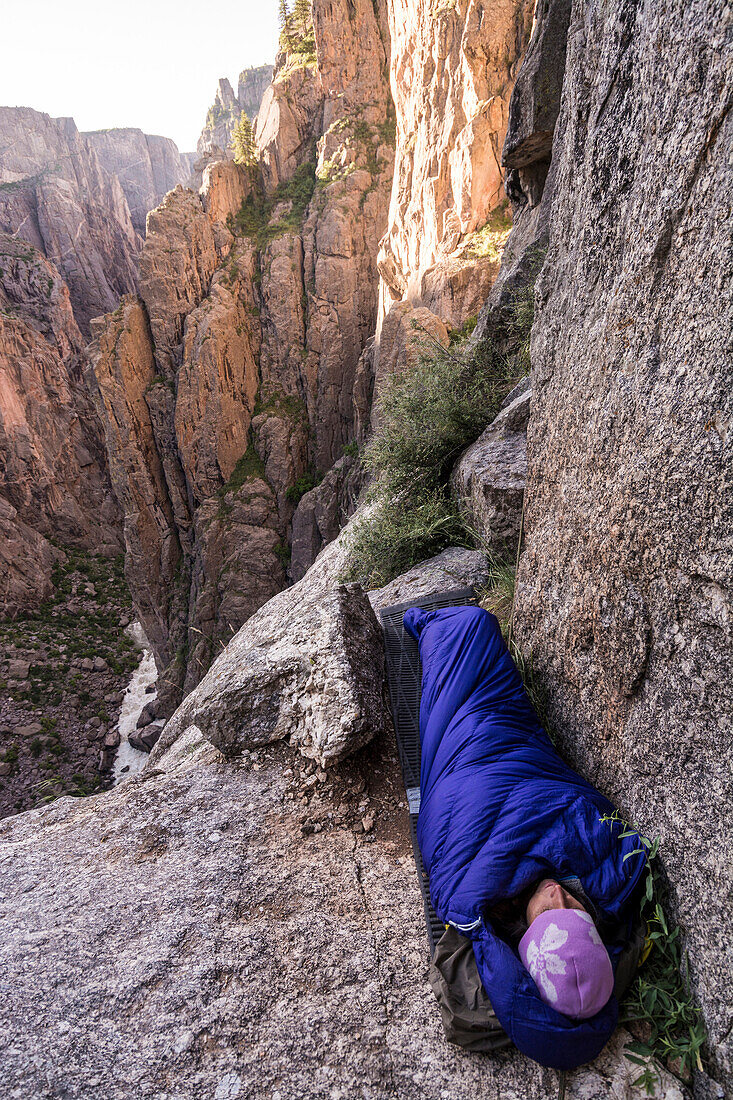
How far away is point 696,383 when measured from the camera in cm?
160

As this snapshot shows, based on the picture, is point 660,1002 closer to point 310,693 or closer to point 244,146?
point 310,693

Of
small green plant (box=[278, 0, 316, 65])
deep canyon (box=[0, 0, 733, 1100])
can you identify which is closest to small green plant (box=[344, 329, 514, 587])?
deep canyon (box=[0, 0, 733, 1100])

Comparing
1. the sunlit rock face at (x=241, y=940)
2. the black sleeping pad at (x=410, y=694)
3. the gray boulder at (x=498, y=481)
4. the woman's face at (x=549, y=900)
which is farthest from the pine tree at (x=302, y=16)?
the woman's face at (x=549, y=900)

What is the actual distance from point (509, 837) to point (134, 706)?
107ft

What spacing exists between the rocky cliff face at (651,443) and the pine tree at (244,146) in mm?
34074

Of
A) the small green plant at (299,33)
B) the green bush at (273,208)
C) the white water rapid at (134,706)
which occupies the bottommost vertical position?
the white water rapid at (134,706)

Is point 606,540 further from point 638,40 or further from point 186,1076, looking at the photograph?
point 186,1076

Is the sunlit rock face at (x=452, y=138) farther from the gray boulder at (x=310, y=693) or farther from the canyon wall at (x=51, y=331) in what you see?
the canyon wall at (x=51, y=331)

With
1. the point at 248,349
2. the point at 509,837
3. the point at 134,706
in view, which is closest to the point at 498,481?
the point at 509,837

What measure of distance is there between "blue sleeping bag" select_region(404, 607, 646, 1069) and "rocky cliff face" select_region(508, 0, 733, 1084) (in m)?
0.20

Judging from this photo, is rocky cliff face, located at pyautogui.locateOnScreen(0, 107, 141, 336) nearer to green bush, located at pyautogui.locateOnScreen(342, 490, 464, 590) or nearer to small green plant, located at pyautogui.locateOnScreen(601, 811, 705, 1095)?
green bush, located at pyautogui.locateOnScreen(342, 490, 464, 590)

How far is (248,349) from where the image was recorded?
26031mm

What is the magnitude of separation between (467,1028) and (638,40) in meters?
3.78

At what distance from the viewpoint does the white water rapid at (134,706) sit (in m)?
24.8
